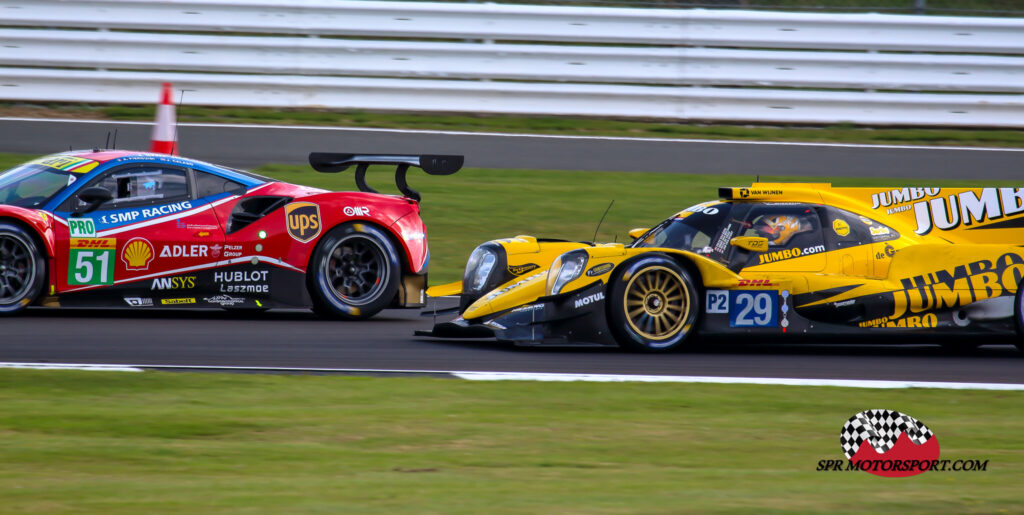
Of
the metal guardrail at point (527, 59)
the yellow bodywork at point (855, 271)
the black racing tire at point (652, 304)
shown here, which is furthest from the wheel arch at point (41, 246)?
the metal guardrail at point (527, 59)

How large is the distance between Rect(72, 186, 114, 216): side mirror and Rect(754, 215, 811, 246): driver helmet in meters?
4.45

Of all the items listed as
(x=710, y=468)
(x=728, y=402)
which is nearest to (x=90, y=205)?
(x=728, y=402)

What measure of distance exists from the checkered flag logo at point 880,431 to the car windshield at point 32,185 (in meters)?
5.70

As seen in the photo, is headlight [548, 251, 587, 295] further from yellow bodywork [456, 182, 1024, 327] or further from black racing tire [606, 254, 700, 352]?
black racing tire [606, 254, 700, 352]

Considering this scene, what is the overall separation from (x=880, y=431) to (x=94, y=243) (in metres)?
5.55

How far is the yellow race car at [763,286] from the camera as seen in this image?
7.45 metres

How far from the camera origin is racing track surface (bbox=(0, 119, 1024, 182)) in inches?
526

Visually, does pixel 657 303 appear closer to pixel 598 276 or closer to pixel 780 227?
pixel 598 276

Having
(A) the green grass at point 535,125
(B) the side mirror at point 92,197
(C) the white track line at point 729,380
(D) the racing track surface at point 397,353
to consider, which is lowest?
(C) the white track line at point 729,380

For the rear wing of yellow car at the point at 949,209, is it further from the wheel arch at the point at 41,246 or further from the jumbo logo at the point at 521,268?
the wheel arch at the point at 41,246

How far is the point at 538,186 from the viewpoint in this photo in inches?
512

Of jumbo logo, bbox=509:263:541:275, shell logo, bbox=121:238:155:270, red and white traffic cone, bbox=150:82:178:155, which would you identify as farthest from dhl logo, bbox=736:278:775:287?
red and white traffic cone, bbox=150:82:178:155

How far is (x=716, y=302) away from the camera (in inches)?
296

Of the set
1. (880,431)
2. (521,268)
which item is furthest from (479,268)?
(880,431)
